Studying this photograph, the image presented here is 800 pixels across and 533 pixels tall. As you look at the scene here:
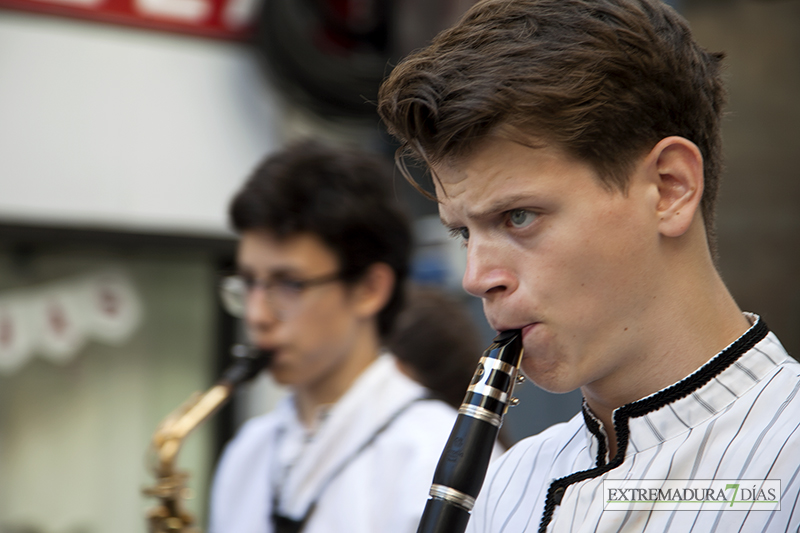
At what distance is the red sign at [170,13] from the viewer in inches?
193

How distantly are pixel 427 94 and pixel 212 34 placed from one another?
4.34 meters

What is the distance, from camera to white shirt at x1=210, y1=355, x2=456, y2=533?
2268mm

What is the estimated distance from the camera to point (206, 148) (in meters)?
5.24

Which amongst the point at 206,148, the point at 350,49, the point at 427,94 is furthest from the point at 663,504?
the point at 350,49

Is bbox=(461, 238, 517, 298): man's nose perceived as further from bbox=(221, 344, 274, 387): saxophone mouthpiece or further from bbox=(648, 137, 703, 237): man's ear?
bbox=(221, 344, 274, 387): saxophone mouthpiece

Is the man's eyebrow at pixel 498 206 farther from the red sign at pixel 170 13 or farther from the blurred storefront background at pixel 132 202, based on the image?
the red sign at pixel 170 13

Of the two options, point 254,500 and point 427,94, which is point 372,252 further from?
point 427,94

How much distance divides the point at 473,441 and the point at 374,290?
5.15 feet

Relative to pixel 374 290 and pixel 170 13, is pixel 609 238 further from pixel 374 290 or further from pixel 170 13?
pixel 170 13

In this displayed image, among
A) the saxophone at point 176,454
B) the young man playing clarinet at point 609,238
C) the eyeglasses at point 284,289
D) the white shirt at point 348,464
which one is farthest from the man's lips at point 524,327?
the saxophone at point 176,454

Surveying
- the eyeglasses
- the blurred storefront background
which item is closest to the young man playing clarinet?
the eyeglasses

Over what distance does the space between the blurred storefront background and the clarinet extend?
3.07 m

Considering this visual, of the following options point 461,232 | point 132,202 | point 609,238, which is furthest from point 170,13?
point 609,238

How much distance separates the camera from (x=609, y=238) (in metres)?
1.23
